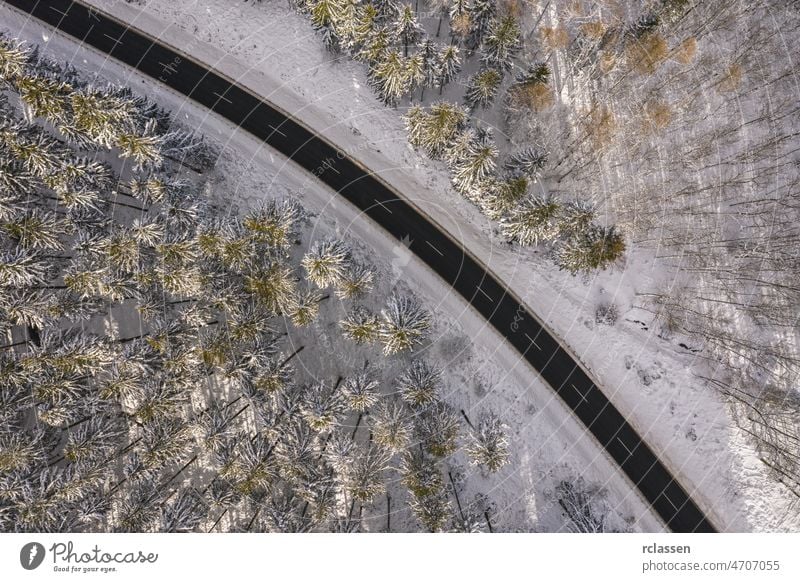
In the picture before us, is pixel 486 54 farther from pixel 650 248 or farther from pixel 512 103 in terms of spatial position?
pixel 650 248

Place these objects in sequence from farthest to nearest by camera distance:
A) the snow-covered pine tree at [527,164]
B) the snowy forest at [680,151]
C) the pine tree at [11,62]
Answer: the snowy forest at [680,151] → the snow-covered pine tree at [527,164] → the pine tree at [11,62]

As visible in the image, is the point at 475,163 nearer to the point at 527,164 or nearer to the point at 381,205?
the point at 527,164

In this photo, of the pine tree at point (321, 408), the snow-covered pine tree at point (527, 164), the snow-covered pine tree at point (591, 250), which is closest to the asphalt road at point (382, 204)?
the snow-covered pine tree at point (591, 250)

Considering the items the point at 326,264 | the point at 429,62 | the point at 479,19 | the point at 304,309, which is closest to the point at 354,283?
the point at 326,264

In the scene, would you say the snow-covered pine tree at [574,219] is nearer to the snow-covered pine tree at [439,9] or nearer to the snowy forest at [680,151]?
the snowy forest at [680,151]

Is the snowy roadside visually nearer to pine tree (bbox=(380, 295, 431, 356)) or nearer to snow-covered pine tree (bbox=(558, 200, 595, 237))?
snow-covered pine tree (bbox=(558, 200, 595, 237))

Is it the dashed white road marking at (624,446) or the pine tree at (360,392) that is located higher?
the dashed white road marking at (624,446)

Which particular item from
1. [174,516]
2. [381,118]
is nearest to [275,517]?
[174,516]

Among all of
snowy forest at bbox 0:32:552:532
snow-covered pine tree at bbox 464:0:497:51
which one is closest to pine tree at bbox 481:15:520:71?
snow-covered pine tree at bbox 464:0:497:51
